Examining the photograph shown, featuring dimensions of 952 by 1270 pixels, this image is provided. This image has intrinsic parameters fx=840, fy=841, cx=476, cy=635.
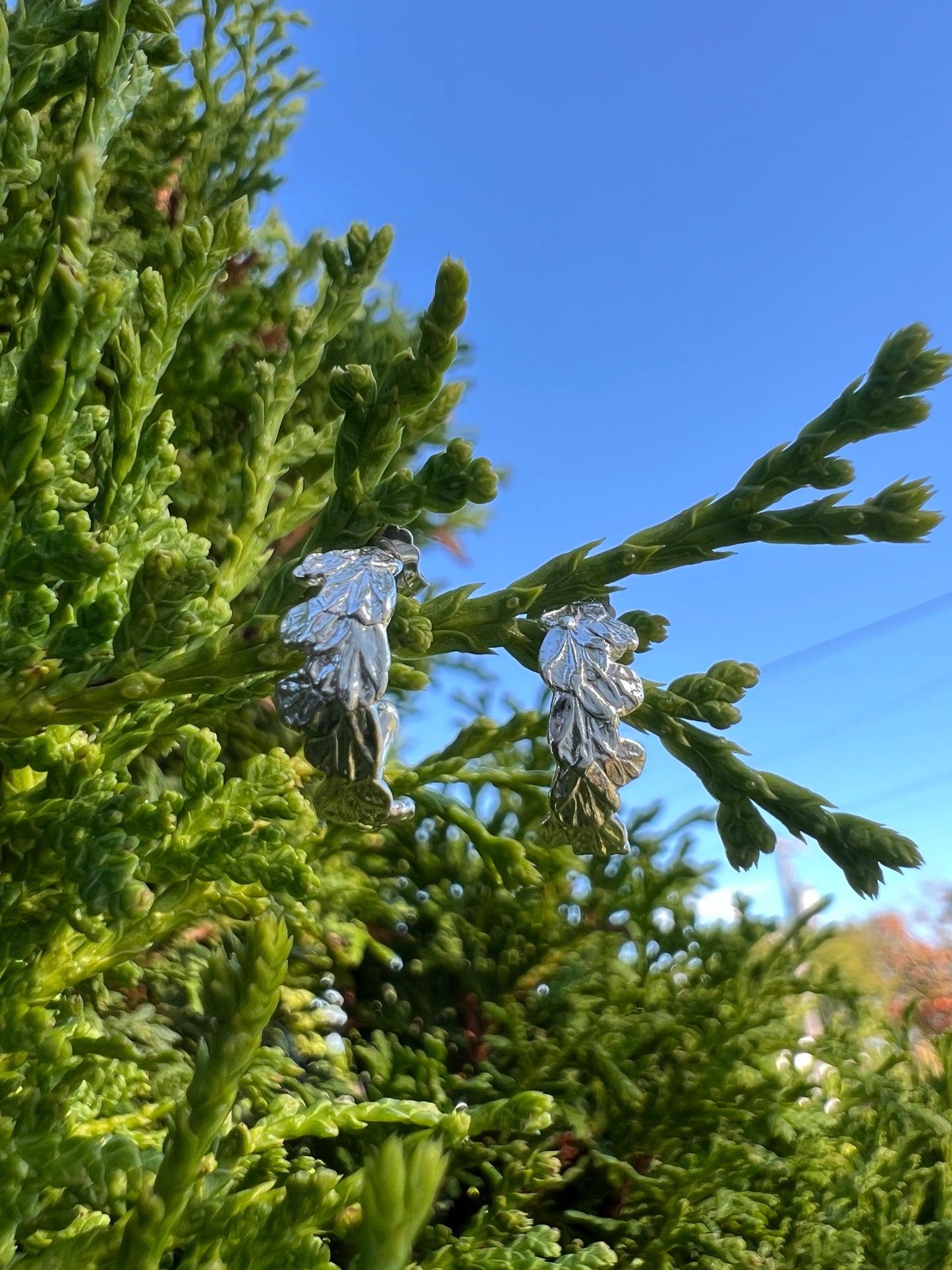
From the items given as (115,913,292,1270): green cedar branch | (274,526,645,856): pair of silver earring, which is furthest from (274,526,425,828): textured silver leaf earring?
(115,913,292,1270): green cedar branch

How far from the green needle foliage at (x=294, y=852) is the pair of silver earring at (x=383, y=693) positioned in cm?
6

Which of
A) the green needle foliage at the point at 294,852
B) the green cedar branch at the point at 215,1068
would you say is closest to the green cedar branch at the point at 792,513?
the green needle foliage at the point at 294,852

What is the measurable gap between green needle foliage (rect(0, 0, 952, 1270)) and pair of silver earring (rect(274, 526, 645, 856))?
6 centimetres

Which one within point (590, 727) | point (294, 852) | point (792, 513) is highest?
point (792, 513)

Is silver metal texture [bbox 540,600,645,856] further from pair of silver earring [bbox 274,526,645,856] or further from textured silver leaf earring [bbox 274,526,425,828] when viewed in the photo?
textured silver leaf earring [bbox 274,526,425,828]

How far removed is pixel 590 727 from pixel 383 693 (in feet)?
0.85

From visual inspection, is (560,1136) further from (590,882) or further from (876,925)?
(876,925)

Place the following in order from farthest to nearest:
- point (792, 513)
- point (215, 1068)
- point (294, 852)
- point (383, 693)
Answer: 1. point (294, 852)
2. point (792, 513)
3. point (383, 693)
4. point (215, 1068)

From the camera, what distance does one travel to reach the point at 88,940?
1471 millimetres

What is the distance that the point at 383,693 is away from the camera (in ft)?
3.10

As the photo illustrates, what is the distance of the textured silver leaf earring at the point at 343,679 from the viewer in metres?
0.90

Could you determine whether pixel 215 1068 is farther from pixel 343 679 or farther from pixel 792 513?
pixel 792 513

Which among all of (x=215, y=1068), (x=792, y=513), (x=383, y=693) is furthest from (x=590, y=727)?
(x=215, y=1068)

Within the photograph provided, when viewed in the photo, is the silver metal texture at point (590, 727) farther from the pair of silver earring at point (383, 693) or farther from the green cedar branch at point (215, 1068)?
the green cedar branch at point (215, 1068)
